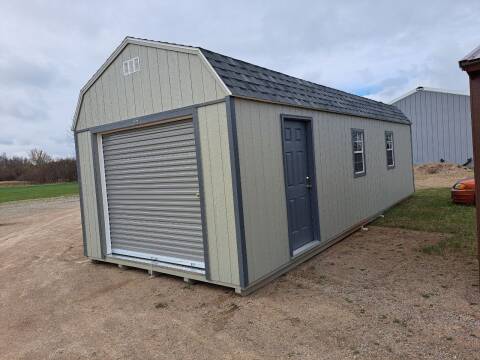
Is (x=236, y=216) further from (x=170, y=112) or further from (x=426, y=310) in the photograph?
(x=426, y=310)

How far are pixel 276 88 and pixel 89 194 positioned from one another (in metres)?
3.53

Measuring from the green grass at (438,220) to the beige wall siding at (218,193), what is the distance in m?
3.30

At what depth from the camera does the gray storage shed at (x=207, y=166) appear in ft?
14.3

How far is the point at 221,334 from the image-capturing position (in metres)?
3.43

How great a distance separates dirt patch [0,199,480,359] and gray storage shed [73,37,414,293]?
1.28 ft

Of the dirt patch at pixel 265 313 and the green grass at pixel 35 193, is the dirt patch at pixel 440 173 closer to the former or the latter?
the dirt patch at pixel 265 313

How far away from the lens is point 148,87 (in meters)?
5.00

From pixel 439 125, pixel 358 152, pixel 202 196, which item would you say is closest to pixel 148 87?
pixel 202 196

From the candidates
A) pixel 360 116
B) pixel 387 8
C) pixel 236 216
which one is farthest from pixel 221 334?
pixel 387 8

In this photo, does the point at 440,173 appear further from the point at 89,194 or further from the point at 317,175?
the point at 89,194

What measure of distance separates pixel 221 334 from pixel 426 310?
2.06 m

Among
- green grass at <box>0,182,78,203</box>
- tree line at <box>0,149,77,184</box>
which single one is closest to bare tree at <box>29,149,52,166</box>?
tree line at <box>0,149,77,184</box>

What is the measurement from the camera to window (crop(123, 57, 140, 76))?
5.11 m

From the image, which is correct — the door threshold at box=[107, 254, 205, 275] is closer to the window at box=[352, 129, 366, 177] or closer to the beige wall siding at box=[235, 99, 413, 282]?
the beige wall siding at box=[235, 99, 413, 282]
